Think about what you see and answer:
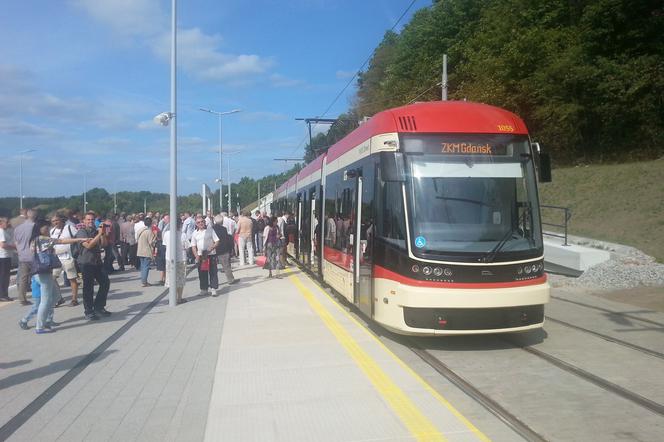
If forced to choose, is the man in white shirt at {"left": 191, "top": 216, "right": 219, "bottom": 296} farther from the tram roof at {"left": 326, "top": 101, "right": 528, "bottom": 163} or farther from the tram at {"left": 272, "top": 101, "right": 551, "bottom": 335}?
the tram roof at {"left": 326, "top": 101, "right": 528, "bottom": 163}

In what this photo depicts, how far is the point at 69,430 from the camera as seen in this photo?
5.06 meters

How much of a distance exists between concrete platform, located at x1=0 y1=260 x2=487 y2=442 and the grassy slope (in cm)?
1218

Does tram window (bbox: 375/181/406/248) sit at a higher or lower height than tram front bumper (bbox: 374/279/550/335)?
higher

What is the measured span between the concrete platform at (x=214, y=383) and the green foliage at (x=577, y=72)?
20.3m

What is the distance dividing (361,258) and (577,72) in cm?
2554

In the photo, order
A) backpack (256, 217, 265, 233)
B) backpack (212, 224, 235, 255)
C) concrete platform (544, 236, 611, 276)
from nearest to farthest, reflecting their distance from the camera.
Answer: backpack (212, 224, 235, 255) → concrete platform (544, 236, 611, 276) → backpack (256, 217, 265, 233)

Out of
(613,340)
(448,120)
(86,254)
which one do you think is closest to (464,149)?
(448,120)

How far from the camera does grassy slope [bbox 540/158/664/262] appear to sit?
18.7 m

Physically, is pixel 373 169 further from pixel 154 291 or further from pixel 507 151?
pixel 154 291

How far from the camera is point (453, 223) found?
25.5 ft

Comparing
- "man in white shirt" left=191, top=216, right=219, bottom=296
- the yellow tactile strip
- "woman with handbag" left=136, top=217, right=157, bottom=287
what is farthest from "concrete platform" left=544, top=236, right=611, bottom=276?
"woman with handbag" left=136, top=217, right=157, bottom=287

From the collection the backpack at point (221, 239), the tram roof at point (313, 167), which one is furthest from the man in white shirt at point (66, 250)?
the tram roof at point (313, 167)

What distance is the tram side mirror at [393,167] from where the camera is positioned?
7938 mm

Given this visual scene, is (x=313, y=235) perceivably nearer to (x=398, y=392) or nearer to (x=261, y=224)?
(x=261, y=224)
